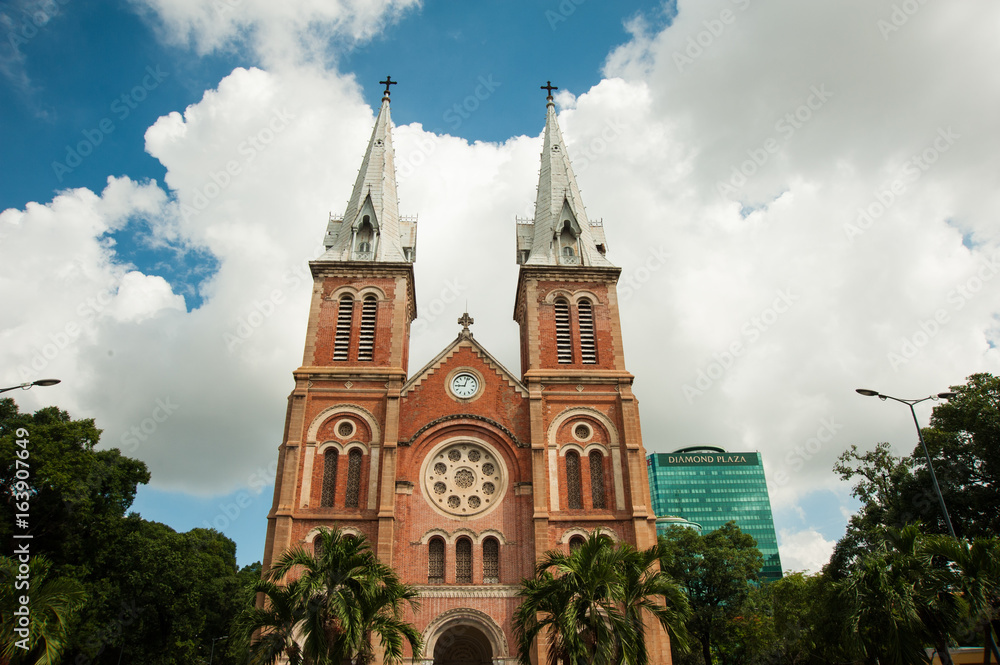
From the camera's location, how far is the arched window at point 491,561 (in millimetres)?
26625

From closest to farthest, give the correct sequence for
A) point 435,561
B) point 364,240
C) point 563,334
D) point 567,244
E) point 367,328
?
point 435,561
point 367,328
point 563,334
point 364,240
point 567,244

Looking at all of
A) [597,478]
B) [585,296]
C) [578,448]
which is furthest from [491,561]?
[585,296]

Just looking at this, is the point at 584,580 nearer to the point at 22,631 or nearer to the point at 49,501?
the point at 22,631

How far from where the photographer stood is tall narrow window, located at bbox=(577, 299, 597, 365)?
1243 inches

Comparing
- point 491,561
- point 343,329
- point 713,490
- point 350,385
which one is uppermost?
point 713,490

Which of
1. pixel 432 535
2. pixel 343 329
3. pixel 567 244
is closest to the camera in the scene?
pixel 432 535

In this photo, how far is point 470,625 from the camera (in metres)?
25.4

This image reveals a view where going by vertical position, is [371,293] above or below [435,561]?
above

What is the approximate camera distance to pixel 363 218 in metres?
35.1

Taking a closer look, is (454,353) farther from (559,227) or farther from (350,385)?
(559,227)

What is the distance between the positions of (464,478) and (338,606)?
1229 centimetres

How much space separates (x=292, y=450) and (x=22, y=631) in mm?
14105

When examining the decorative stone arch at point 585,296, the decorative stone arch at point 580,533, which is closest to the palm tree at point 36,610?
the decorative stone arch at point 580,533

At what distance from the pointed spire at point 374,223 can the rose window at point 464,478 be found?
412 inches
